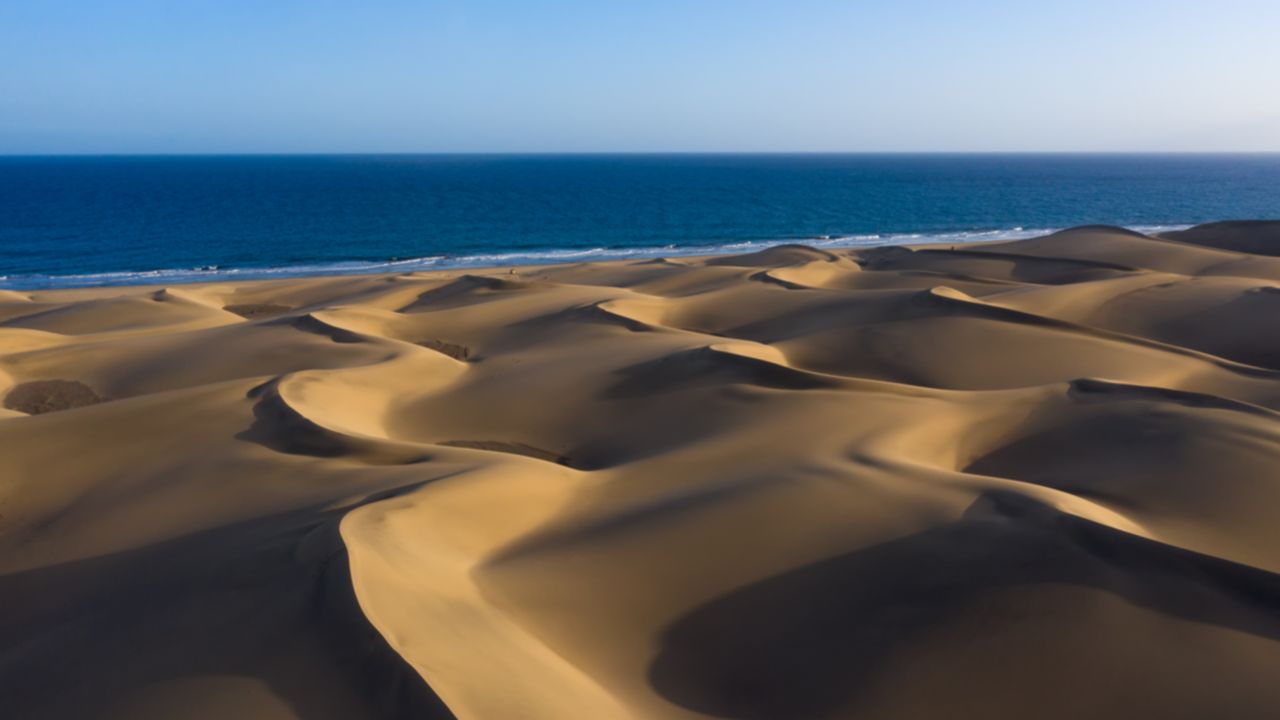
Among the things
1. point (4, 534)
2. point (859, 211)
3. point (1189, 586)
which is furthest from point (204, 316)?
point (859, 211)

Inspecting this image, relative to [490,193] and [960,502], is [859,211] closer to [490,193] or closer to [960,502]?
[490,193]

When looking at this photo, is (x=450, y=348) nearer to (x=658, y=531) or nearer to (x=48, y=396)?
(x=48, y=396)

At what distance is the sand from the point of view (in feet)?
14.3

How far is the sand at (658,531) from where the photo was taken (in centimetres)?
436

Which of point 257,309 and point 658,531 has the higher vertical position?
point 658,531

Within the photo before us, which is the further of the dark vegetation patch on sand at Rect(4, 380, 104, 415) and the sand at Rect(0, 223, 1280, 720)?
the dark vegetation patch on sand at Rect(4, 380, 104, 415)

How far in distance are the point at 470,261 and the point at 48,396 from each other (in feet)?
92.4

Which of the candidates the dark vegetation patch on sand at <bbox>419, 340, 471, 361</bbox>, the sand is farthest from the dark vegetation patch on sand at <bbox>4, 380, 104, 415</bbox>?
the dark vegetation patch on sand at <bbox>419, 340, 471, 361</bbox>

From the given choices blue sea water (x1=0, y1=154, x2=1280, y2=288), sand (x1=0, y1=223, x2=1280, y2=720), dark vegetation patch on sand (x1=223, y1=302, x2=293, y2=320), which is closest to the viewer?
sand (x1=0, y1=223, x2=1280, y2=720)

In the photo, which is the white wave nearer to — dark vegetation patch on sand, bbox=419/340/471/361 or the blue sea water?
the blue sea water

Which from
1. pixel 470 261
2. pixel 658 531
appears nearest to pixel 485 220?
pixel 470 261

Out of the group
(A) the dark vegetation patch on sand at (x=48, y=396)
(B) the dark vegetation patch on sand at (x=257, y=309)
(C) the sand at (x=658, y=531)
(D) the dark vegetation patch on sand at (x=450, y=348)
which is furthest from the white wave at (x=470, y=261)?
(C) the sand at (x=658, y=531)

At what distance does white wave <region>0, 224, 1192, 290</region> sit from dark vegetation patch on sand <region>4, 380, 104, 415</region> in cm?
2411

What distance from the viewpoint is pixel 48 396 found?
12.3 metres
